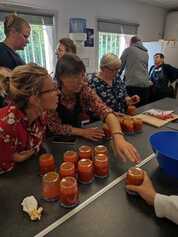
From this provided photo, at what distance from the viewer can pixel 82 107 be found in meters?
1.51

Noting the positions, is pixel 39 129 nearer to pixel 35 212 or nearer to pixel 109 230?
pixel 35 212

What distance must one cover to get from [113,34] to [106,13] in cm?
50

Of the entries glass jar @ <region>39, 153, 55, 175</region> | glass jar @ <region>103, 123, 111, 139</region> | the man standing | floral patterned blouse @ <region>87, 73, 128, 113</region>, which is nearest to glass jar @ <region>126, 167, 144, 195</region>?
glass jar @ <region>39, 153, 55, 175</region>

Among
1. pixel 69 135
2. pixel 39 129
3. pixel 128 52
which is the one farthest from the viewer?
pixel 128 52

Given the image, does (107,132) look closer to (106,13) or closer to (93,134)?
(93,134)

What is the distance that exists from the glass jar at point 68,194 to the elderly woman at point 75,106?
387 millimetres

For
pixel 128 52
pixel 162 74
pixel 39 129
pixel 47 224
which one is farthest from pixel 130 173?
pixel 162 74

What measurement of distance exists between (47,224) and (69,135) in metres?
0.68

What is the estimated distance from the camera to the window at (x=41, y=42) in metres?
3.12

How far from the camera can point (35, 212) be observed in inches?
28.3

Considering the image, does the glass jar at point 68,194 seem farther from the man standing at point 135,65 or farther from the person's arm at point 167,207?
the man standing at point 135,65

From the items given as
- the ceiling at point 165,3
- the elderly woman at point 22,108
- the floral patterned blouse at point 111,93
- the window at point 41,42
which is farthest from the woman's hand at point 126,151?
the ceiling at point 165,3

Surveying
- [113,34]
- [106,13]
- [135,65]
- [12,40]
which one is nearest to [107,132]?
[12,40]

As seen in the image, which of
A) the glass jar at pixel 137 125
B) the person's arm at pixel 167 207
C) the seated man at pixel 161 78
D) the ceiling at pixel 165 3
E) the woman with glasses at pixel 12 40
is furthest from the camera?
the ceiling at pixel 165 3
